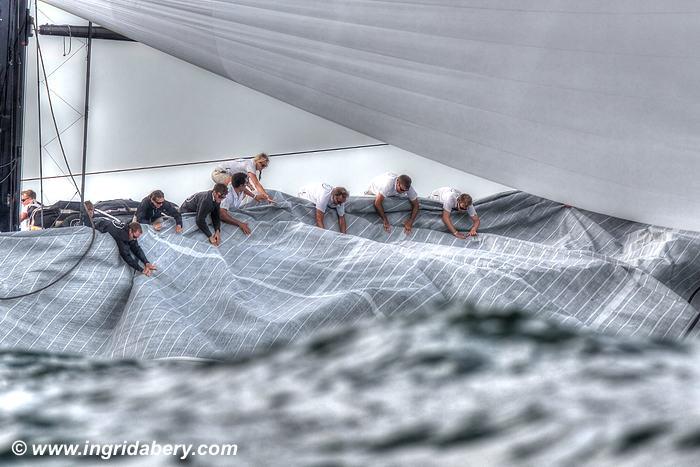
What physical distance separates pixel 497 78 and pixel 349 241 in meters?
1.59

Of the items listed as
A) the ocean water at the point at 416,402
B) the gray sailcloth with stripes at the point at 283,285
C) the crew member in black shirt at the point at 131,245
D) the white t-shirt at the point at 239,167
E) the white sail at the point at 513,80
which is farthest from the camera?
the white t-shirt at the point at 239,167

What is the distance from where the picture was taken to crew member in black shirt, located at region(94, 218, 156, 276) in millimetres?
2635

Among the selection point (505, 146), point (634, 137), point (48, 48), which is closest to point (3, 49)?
point (48, 48)

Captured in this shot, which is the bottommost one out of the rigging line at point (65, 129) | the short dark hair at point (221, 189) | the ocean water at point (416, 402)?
the rigging line at point (65, 129)

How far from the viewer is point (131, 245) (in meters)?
2.67

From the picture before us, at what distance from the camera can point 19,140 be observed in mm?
3191

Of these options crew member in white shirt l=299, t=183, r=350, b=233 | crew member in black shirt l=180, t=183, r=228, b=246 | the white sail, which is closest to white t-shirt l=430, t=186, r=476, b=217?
crew member in white shirt l=299, t=183, r=350, b=233

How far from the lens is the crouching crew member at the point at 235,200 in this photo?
2.90 metres

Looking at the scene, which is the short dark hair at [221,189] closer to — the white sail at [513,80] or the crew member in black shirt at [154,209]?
the crew member in black shirt at [154,209]

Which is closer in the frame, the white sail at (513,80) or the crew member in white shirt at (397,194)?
the white sail at (513,80)

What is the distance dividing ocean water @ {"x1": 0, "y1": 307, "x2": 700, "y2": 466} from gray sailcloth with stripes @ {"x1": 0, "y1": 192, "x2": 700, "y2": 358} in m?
1.65

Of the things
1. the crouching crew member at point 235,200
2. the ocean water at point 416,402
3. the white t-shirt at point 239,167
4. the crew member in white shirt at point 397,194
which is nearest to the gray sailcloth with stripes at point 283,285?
the crouching crew member at point 235,200

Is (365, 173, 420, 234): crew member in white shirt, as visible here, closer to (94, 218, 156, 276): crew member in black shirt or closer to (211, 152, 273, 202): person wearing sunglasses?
(211, 152, 273, 202): person wearing sunglasses

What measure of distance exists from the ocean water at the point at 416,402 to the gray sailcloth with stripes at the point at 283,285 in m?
1.65
